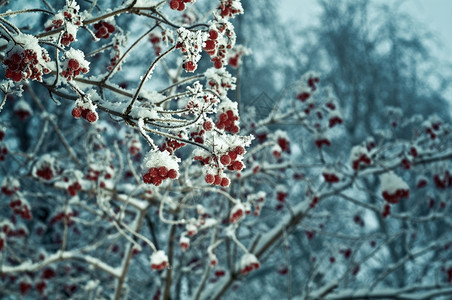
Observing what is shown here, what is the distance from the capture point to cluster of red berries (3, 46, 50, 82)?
69.7 inches

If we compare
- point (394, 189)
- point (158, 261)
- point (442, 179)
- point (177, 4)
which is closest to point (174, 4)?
point (177, 4)

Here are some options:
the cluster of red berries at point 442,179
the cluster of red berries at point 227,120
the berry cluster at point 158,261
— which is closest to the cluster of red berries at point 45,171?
the berry cluster at point 158,261

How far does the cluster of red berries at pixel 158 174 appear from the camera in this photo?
73.9 inches

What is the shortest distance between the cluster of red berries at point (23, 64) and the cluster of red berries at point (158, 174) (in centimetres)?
68

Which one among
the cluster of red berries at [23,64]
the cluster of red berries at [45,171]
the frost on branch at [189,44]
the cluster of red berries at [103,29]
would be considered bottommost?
the cluster of red berries at [23,64]

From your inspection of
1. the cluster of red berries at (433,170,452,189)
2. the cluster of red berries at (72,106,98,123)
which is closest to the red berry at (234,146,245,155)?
the cluster of red berries at (72,106,98,123)

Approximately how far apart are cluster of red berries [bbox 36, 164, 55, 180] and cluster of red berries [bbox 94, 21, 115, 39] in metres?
1.81

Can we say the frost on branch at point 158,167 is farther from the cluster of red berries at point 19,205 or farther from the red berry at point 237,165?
the cluster of red berries at point 19,205

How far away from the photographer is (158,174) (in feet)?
6.25

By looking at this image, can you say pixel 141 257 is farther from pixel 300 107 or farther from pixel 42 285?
pixel 300 107

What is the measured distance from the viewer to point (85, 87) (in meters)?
2.43

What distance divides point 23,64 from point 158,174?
2.51 feet

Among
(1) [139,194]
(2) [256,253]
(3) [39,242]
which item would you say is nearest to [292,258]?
(2) [256,253]

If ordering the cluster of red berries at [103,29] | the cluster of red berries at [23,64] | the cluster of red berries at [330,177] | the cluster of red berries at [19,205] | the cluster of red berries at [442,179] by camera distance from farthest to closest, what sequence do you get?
the cluster of red berries at [442,179] → the cluster of red berries at [330,177] → the cluster of red berries at [19,205] → the cluster of red berries at [103,29] → the cluster of red berries at [23,64]
